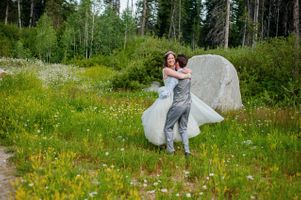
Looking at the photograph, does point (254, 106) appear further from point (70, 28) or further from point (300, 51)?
point (70, 28)

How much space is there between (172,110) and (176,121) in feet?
0.79

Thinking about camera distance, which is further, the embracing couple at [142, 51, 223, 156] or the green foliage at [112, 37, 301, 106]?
the green foliage at [112, 37, 301, 106]

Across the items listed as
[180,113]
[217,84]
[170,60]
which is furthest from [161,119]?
[217,84]

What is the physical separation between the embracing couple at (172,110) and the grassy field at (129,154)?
1.07 ft

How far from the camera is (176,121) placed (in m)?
8.39

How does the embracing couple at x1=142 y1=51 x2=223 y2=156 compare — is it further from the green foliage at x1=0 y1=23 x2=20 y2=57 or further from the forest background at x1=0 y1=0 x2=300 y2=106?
the green foliage at x1=0 y1=23 x2=20 y2=57

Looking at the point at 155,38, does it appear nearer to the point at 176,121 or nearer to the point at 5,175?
the point at 176,121

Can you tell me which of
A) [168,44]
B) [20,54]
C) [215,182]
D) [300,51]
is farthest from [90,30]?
[215,182]

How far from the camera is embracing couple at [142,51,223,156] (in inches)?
329

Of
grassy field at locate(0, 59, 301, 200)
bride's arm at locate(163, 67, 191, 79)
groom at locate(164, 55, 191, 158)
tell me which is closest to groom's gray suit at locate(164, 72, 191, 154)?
groom at locate(164, 55, 191, 158)

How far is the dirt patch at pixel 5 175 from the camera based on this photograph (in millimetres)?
6137

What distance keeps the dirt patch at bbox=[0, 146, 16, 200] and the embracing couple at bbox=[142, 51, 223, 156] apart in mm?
2877

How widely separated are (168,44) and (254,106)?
1016cm

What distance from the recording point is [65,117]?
438 inches
